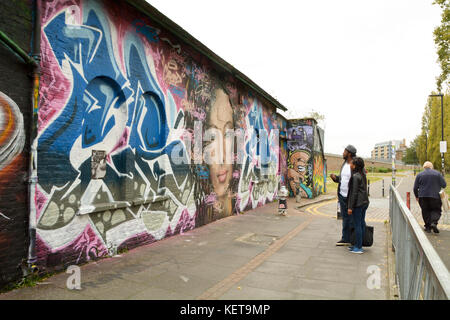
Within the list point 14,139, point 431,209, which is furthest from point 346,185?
point 14,139

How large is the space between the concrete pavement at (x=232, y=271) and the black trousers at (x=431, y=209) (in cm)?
182

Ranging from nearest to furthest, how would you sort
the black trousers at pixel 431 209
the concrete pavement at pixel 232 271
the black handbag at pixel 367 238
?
the concrete pavement at pixel 232 271 → the black handbag at pixel 367 238 → the black trousers at pixel 431 209

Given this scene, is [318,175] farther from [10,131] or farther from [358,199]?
[10,131]

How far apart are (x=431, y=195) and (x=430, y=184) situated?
29 centimetres

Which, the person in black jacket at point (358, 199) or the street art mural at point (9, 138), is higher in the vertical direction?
the street art mural at point (9, 138)

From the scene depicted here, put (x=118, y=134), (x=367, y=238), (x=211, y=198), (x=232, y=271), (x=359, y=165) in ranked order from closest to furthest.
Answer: (x=232, y=271) → (x=118, y=134) → (x=359, y=165) → (x=367, y=238) → (x=211, y=198)

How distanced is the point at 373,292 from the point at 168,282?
8.94ft

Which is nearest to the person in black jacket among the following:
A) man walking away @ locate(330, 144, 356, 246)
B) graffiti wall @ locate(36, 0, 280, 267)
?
man walking away @ locate(330, 144, 356, 246)

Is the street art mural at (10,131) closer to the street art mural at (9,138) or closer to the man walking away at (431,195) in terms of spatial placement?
the street art mural at (9,138)

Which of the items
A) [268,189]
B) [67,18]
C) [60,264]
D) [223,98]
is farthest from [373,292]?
[268,189]

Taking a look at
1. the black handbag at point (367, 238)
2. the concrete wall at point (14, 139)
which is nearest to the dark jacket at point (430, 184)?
the black handbag at point (367, 238)

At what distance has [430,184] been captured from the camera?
8.28m

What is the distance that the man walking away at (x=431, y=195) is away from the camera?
8227 millimetres

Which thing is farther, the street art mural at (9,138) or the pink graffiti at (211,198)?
the pink graffiti at (211,198)
